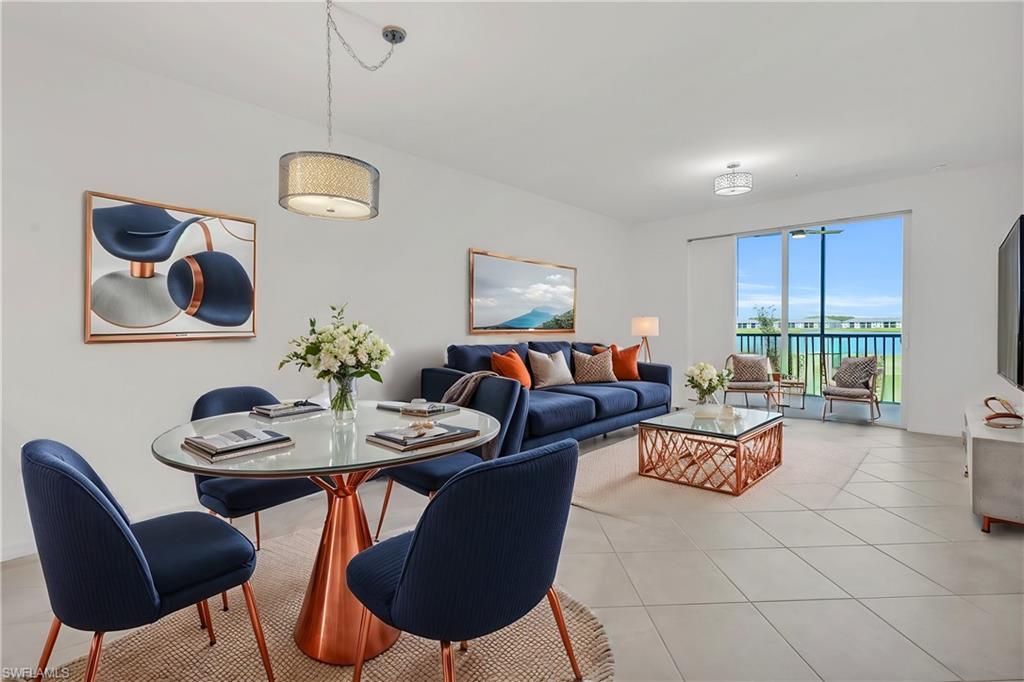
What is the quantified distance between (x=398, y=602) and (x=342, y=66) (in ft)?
9.14

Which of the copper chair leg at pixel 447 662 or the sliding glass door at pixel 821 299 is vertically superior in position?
the sliding glass door at pixel 821 299

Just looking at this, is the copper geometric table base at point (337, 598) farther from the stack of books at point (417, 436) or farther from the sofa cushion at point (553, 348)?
the sofa cushion at point (553, 348)

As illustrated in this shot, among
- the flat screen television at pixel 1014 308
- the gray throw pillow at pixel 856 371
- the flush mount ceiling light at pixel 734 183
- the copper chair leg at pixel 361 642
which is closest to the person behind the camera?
the copper chair leg at pixel 361 642

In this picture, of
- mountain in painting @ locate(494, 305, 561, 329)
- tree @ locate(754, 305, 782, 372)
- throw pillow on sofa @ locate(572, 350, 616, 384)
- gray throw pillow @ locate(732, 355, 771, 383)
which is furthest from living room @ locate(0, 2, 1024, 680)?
tree @ locate(754, 305, 782, 372)

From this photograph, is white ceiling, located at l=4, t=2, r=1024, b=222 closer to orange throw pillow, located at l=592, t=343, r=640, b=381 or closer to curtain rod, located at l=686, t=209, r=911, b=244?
curtain rod, located at l=686, t=209, r=911, b=244

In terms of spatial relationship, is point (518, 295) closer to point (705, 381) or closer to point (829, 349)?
point (705, 381)

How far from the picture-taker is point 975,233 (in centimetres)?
473

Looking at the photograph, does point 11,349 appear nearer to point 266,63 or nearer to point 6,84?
point 6,84

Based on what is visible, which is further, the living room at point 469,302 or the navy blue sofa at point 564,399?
the navy blue sofa at point 564,399

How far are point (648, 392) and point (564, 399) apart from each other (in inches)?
52.3

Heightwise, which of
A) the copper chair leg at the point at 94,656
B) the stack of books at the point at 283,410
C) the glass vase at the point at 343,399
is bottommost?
the copper chair leg at the point at 94,656

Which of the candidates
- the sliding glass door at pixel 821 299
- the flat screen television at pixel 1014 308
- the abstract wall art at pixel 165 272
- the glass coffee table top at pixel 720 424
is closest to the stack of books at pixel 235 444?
the abstract wall art at pixel 165 272

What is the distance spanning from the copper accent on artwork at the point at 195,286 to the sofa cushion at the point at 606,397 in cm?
291

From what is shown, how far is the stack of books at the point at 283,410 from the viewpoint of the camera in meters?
2.14
